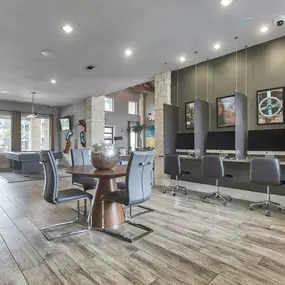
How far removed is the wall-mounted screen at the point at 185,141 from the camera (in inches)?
199

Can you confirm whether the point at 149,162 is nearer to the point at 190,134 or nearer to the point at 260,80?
the point at 190,134

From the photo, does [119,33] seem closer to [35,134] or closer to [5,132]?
[5,132]

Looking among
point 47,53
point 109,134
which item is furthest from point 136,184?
point 109,134

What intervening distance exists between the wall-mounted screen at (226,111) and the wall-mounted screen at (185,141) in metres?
0.71

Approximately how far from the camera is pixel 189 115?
5.35 m

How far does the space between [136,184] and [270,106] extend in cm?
321

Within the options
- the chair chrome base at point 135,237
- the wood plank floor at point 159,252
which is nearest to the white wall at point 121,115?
the wood plank floor at point 159,252

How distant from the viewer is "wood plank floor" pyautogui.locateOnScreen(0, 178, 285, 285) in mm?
1773

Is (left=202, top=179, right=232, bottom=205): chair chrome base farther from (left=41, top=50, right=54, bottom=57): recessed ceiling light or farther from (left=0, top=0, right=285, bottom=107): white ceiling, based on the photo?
(left=41, top=50, right=54, bottom=57): recessed ceiling light

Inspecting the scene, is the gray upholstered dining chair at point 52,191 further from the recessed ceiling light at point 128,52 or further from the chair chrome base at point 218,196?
the recessed ceiling light at point 128,52

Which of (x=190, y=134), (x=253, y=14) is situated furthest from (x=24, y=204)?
(x=253, y=14)

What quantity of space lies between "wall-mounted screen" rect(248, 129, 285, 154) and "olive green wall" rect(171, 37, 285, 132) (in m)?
0.31

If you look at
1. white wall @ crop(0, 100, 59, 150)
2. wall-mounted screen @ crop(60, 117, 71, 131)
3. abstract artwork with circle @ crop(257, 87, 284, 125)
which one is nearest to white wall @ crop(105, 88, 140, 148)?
wall-mounted screen @ crop(60, 117, 71, 131)

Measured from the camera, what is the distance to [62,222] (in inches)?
119
